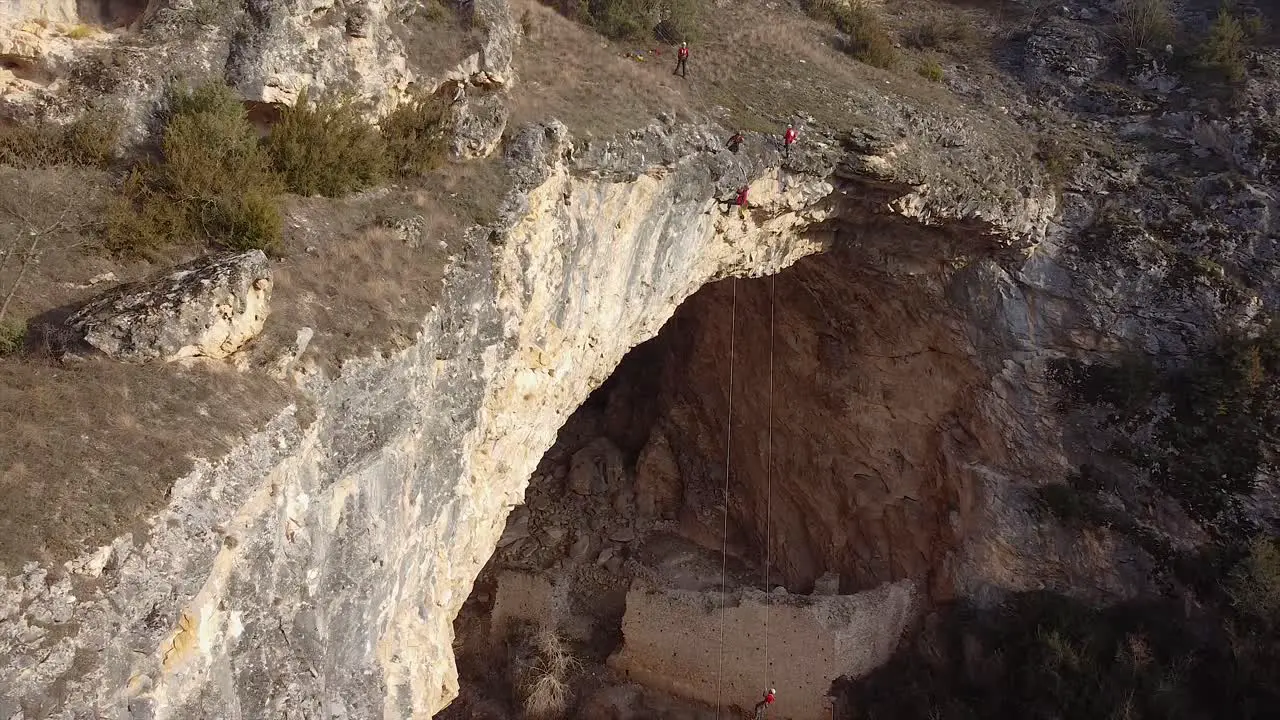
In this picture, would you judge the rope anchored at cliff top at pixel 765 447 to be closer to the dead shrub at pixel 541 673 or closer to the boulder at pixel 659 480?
the boulder at pixel 659 480

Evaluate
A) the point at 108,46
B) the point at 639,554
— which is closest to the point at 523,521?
the point at 639,554

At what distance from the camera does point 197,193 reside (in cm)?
582

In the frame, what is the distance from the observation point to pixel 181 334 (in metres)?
4.75

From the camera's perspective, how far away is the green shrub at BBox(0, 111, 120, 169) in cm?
572

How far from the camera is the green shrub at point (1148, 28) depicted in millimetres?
12469

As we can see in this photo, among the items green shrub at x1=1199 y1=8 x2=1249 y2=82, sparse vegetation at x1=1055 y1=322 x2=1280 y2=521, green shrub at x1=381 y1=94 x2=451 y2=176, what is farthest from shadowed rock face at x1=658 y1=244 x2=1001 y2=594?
green shrub at x1=381 y1=94 x2=451 y2=176

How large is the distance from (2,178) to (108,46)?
1426mm

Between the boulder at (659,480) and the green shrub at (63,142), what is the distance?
34.8 feet

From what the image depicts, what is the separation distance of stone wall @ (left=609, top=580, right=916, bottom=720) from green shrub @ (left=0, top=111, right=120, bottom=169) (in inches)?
356

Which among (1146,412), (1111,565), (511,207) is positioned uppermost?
(511,207)

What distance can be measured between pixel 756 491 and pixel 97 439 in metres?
11.7

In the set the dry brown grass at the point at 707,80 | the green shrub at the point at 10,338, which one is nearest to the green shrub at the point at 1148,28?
the dry brown grass at the point at 707,80

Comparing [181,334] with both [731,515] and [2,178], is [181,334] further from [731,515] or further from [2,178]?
[731,515]

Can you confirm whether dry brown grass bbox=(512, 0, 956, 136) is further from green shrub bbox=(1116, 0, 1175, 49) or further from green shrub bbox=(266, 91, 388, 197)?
green shrub bbox=(1116, 0, 1175, 49)
